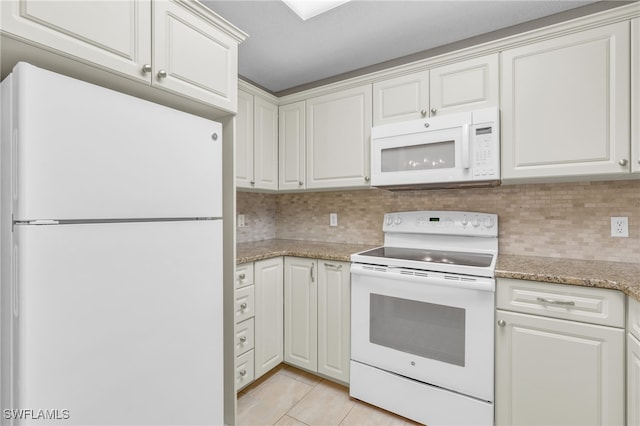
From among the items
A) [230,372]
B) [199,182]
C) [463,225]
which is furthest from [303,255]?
[463,225]

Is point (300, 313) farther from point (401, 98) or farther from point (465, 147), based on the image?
point (401, 98)

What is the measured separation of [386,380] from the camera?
180cm

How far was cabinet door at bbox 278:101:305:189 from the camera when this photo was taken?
97.1 inches

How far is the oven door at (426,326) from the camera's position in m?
1.53

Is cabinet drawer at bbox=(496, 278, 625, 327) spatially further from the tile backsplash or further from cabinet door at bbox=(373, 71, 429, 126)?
cabinet door at bbox=(373, 71, 429, 126)

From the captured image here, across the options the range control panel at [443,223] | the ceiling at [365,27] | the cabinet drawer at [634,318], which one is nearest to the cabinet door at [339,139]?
the ceiling at [365,27]

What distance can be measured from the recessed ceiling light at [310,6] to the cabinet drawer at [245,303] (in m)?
1.70

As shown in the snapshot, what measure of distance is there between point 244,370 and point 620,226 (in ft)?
7.89

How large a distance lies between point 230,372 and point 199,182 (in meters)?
1.04

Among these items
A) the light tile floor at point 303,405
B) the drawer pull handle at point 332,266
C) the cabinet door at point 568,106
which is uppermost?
the cabinet door at point 568,106

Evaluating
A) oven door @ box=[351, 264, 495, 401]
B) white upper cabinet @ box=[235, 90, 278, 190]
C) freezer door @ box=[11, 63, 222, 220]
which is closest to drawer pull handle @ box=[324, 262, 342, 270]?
oven door @ box=[351, 264, 495, 401]

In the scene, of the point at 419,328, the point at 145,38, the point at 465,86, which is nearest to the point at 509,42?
the point at 465,86

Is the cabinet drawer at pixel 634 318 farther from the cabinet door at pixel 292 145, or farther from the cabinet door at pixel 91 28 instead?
the cabinet door at pixel 91 28

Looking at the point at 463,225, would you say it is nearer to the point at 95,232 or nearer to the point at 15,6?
the point at 95,232
